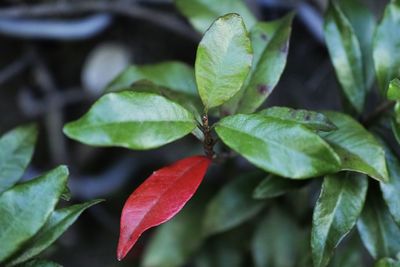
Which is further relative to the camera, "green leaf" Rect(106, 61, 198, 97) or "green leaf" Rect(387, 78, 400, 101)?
"green leaf" Rect(106, 61, 198, 97)

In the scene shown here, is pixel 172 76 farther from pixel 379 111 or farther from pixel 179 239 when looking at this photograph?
pixel 179 239

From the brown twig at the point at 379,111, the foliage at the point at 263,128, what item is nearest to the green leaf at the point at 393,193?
the foliage at the point at 263,128

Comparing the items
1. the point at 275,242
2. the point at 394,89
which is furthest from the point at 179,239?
the point at 394,89

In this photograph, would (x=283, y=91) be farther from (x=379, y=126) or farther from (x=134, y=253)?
(x=379, y=126)

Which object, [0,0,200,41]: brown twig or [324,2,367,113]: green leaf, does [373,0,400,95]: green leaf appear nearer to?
[324,2,367,113]: green leaf

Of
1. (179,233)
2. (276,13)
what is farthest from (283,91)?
(179,233)

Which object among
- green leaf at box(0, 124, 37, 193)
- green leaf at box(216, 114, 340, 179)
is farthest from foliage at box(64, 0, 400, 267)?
green leaf at box(0, 124, 37, 193)
